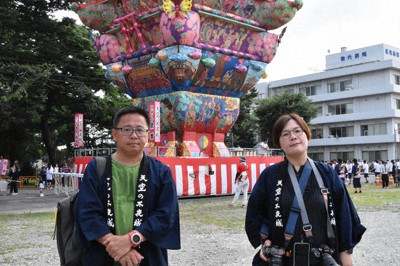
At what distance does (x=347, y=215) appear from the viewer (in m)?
3.14

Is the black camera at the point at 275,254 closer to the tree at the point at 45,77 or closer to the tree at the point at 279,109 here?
the tree at the point at 45,77

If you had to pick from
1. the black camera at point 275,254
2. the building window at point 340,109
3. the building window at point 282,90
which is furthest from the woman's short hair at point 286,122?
the building window at point 282,90

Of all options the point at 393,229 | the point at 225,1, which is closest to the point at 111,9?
the point at 225,1

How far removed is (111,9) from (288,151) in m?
15.9

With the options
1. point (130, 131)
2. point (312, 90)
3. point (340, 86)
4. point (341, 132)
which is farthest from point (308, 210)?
point (312, 90)

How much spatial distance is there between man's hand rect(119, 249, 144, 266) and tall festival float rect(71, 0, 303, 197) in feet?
39.4

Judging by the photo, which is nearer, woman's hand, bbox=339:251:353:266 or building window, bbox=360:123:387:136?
woman's hand, bbox=339:251:353:266

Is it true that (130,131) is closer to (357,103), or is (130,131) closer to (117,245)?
(117,245)

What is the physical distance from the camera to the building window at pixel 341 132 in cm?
4388

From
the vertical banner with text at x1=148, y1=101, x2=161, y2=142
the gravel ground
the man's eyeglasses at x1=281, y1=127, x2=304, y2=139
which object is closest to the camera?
the man's eyeglasses at x1=281, y1=127, x2=304, y2=139

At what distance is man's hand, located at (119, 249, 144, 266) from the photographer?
302cm

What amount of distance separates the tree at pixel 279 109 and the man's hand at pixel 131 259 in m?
34.1

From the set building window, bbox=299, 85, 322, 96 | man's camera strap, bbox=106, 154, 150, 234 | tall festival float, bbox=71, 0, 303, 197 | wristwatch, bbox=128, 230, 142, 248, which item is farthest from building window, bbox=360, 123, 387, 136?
wristwatch, bbox=128, 230, 142, 248

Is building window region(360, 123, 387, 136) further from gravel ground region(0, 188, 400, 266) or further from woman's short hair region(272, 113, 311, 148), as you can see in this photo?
woman's short hair region(272, 113, 311, 148)
